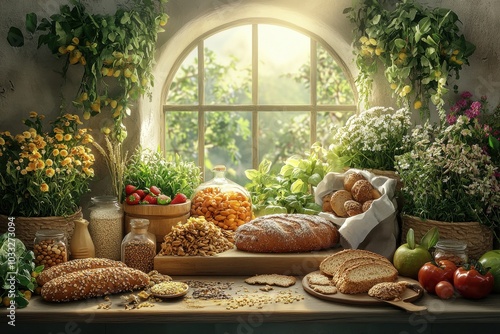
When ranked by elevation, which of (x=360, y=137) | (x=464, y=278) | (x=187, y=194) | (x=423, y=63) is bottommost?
(x=464, y=278)

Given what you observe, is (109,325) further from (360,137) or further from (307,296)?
(360,137)

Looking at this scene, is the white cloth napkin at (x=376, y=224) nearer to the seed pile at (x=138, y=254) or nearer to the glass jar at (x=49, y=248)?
the seed pile at (x=138, y=254)

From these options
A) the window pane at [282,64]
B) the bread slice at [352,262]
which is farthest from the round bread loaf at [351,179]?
the window pane at [282,64]

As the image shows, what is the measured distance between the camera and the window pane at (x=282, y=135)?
3.82 metres

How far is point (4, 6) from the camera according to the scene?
3285 mm

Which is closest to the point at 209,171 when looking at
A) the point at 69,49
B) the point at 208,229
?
the point at 208,229

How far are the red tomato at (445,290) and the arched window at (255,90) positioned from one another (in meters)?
1.40

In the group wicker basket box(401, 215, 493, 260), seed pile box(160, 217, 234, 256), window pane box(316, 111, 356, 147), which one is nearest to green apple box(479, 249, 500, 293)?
wicker basket box(401, 215, 493, 260)

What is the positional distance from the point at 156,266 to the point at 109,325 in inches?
18.9

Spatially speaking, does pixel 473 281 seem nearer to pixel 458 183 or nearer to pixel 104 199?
pixel 458 183

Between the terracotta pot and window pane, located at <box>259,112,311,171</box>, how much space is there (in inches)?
33.3

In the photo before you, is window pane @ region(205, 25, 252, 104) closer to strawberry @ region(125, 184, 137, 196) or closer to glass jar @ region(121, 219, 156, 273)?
strawberry @ region(125, 184, 137, 196)

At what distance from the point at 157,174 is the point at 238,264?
68 centimetres

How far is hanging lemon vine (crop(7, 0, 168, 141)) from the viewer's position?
310cm
